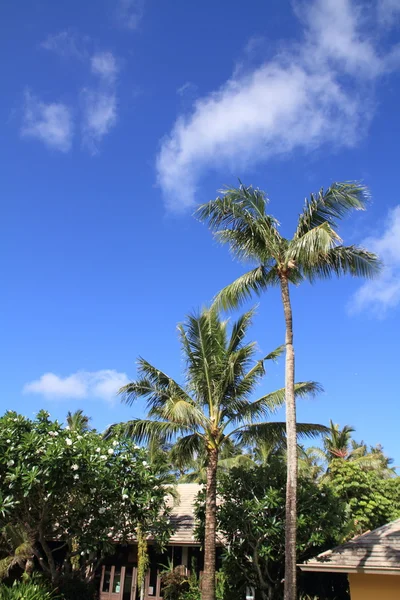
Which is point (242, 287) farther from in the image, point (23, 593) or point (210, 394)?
point (23, 593)

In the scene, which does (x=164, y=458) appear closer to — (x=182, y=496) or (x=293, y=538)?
(x=182, y=496)

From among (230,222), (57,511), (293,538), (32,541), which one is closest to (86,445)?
(57,511)

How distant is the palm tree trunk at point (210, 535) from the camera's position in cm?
1428

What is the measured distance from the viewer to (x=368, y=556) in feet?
41.0

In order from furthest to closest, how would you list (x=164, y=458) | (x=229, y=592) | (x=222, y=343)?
(x=164, y=458) < (x=222, y=343) < (x=229, y=592)

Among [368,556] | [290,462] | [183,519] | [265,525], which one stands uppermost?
[290,462]

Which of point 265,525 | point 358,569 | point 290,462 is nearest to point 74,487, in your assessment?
point 265,525

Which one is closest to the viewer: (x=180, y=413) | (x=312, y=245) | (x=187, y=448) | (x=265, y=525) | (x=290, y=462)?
(x=290, y=462)

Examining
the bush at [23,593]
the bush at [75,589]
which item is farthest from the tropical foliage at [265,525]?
the bush at [23,593]

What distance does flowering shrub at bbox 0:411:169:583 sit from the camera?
13.8 meters

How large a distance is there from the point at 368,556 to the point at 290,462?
2871 millimetres

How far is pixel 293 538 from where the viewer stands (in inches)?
476

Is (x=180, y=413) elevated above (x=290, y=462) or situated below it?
above

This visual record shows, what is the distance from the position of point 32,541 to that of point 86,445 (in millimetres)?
3708
